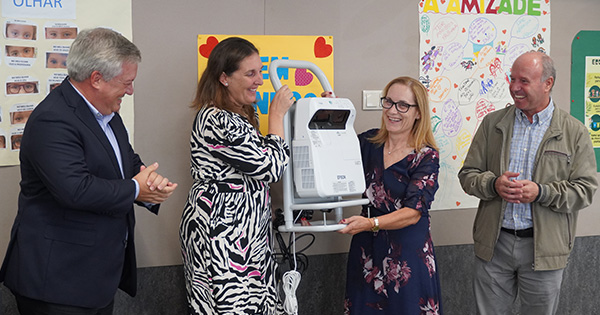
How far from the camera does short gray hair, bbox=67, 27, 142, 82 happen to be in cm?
173

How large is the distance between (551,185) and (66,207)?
195cm

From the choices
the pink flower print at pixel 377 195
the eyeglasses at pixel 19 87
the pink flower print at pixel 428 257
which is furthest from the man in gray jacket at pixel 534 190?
the eyeglasses at pixel 19 87

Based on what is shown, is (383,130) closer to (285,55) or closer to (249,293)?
(285,55)

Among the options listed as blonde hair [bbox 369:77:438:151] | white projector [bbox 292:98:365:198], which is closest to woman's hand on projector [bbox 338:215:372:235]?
white projector [bbox 292:98:365:198]

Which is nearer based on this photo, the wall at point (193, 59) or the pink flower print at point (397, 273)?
the pink flower print at point (397, 273)

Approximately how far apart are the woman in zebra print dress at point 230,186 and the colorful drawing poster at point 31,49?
723 millimetres

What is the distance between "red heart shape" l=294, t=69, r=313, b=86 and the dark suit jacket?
3.92 feet

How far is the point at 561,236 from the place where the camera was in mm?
2506

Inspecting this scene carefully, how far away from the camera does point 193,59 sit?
2646 mm

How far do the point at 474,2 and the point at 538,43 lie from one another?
458 millimetres

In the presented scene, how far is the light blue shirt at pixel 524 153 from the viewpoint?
2.51 meters

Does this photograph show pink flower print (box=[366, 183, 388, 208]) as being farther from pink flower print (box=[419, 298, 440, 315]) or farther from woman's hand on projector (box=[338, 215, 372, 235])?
pink flower print (box=[419, 298, 440, 315])

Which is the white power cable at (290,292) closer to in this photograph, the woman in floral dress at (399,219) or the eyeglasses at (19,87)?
the woman in floral dress at (399,219)

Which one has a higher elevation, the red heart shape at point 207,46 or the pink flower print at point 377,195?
the red heart shape at point 207,46
